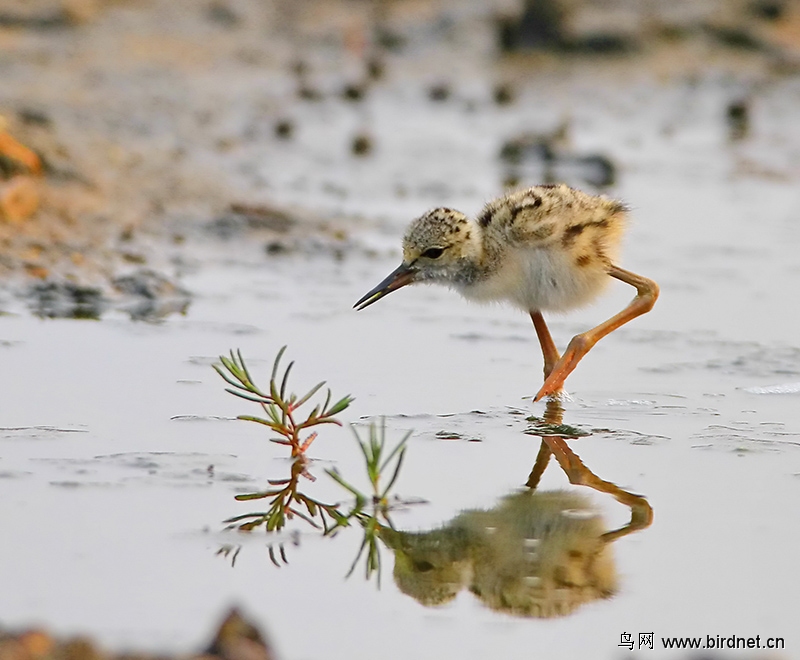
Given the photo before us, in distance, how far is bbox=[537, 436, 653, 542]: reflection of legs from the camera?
11.7 feet

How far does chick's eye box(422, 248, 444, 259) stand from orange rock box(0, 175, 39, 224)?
2.40 metres

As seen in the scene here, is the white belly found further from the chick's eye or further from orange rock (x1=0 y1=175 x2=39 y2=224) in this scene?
orange rock (x1=0 y1=175 x2=39 y2=224)

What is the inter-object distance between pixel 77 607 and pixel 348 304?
125 inches

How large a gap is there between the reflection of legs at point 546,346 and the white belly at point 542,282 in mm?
62

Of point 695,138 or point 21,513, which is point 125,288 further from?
point 695,138

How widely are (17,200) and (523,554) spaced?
4.10m

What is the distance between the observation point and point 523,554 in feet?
11.0

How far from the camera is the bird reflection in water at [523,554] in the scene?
3.13m

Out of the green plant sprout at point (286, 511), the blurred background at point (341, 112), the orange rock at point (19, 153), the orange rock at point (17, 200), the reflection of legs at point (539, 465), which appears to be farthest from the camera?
the blurred background at point (341, 112)

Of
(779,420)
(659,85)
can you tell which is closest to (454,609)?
(779,420)

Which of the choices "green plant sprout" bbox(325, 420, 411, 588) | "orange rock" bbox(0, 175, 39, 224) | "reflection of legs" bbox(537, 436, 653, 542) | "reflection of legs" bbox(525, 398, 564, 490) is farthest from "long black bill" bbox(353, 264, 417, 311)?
"orange rock" bbox(0, 175, 39, 224)

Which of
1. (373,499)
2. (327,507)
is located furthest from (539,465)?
(327,507)

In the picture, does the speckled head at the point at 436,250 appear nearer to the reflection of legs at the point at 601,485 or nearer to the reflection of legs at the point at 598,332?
the reflection of legs at the point at 598,332

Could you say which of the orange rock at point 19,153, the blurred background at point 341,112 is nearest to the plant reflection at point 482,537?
the blurred background at point 341,112
